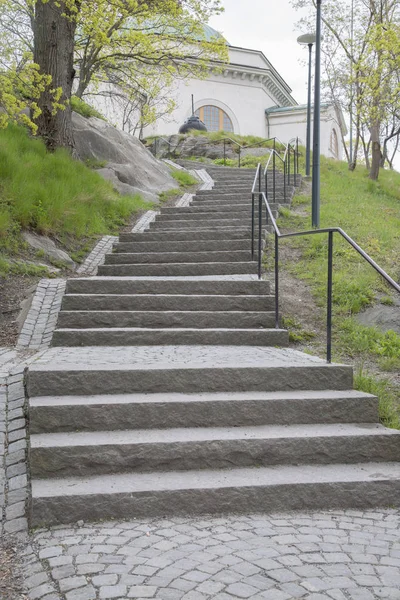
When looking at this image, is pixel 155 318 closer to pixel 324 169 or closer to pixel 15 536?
pixel 15 536

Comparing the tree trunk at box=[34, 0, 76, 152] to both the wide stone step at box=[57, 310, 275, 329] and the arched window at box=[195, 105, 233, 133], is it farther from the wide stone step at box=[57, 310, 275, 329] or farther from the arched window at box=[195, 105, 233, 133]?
the arched window at box=[195, 105, 233, 133]

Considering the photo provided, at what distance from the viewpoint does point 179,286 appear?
24.0 ft

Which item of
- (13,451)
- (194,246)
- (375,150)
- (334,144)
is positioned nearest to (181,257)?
(194,246)

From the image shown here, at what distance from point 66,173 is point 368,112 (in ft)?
35.9

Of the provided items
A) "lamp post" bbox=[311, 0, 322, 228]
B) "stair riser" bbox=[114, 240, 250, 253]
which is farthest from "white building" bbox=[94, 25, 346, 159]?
"stair riser" bbox=[114, 240, 250, 253]

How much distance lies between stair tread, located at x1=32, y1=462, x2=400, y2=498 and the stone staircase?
0.01 meters

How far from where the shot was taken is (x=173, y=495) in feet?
11.9

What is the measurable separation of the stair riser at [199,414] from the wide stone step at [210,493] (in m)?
0.47

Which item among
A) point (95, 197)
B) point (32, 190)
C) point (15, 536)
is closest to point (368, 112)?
point (95, 197)

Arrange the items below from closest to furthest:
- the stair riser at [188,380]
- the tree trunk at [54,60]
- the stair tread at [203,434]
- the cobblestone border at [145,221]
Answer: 1. the stair tread at [203,434]
2. the stair riser at [188,380]
3. the cobblestone border at [145,221]
4. the tree trunk at [54,60]

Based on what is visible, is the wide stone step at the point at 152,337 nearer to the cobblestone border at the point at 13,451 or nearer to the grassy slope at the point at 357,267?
the cobblestone border at the point at 13,451

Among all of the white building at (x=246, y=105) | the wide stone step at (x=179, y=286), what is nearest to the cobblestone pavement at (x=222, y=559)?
the wide stone step at (x=179, y=286)

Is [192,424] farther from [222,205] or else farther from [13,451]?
[222,205]

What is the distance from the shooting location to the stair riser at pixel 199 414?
13.8 feet
